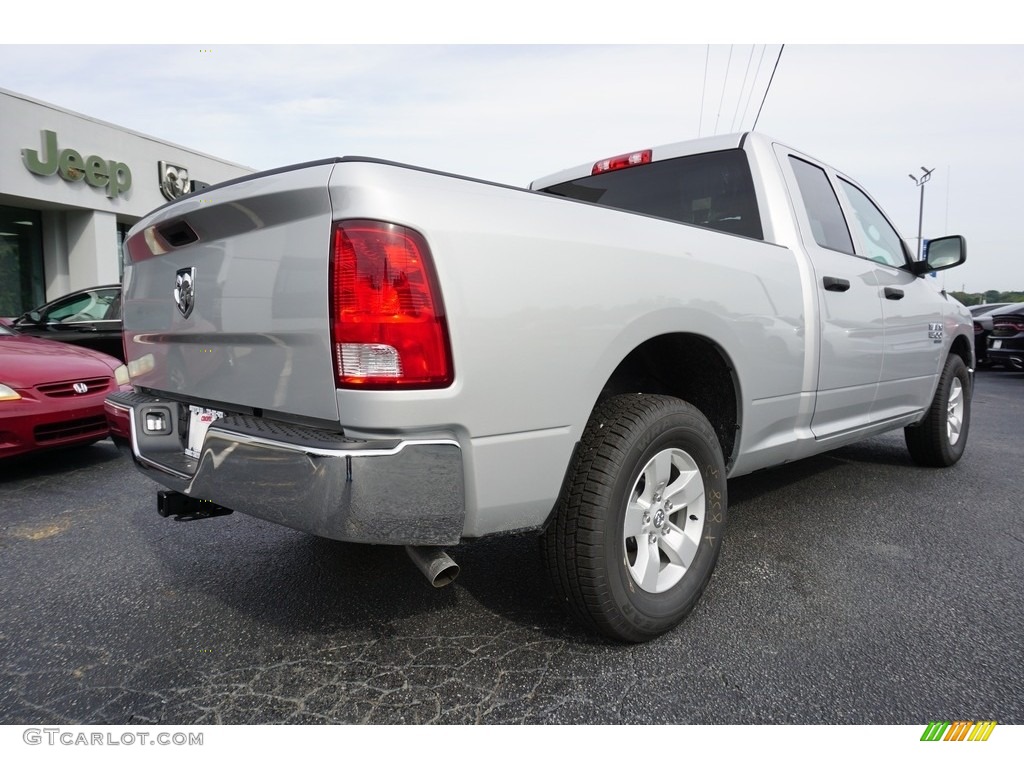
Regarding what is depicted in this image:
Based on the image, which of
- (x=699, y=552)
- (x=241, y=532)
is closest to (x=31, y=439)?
(x=241, y=532)

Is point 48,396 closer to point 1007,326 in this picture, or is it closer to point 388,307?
point 388,307

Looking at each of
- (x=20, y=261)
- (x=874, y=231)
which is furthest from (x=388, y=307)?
(x=20, y=261)

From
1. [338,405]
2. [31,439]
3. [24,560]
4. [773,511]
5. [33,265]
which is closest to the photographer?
[338,405]

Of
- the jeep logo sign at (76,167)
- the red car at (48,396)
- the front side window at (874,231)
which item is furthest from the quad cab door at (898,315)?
the jeep logo sign at (76,167)

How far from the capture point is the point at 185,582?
108 inches

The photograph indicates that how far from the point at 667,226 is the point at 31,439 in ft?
13.8

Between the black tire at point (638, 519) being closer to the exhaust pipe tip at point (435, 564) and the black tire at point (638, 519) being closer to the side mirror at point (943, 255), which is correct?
the exhaust pipe tip at point (435, 564)

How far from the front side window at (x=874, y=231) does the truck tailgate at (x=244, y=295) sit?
10.0ft

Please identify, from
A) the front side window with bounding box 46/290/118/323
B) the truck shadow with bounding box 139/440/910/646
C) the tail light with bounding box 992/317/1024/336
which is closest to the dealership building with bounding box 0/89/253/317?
the front side window with bounding box 46/290/118/323

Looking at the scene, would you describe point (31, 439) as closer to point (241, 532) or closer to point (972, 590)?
point (241, 532)

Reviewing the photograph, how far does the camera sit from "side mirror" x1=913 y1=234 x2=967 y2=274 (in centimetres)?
407

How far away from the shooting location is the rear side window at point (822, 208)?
3262 millimetres

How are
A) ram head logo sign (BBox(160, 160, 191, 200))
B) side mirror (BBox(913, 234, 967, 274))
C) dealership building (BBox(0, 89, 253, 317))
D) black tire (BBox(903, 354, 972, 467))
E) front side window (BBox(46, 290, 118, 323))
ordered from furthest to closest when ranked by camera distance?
ram head logo sign (BBox(160, 160, 191, 200)) < dealership building (BBox(0, 89, 253, 317)) < front side window (BBox(46, 290, 118, 323)) < black tire (BBox(903, 354, 972, 467)) < side mirror (BBox(913, 234, 967, 274))

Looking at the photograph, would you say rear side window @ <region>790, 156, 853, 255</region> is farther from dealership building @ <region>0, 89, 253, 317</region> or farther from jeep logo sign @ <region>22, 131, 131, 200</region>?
jeep logo sign @ <region>22, 131, 131, 200</region>
